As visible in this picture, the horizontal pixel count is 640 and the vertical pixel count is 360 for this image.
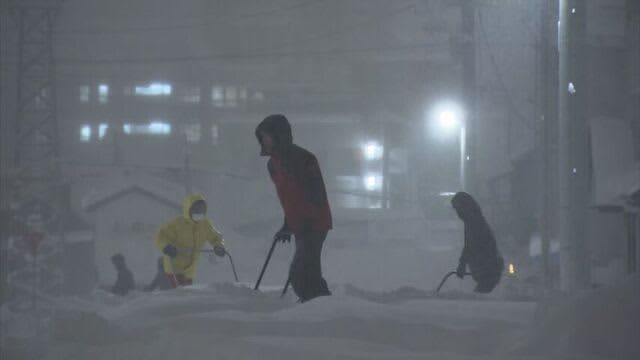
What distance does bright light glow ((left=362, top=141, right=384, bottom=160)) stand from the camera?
51.8 metres

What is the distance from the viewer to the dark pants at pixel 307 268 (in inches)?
325

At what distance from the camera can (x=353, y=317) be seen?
6.01 meters

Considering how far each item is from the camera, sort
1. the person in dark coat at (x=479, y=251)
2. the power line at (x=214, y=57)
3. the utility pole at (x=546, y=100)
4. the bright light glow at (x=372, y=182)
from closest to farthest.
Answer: the person in dark coat at (x=479, y=251) < the utility pole at (x=546, y=100) < the bright light glow at (x=372, y=182) < the power line at (x=214, y=57)

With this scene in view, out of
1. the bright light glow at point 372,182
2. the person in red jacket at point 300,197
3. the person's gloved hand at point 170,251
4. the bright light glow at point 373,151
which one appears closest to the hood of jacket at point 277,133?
the person in red jacket at point 300,197

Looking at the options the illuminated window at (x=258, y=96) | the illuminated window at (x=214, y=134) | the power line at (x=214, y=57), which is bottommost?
the illuminated window at (x=214, y=134)

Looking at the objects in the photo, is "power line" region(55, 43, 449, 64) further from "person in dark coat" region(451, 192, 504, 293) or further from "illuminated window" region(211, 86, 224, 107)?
"person in dark coat" region(451, 192, 504, 293)

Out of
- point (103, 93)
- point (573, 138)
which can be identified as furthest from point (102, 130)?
point (573, 138)

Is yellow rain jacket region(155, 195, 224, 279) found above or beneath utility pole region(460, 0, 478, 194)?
beneath

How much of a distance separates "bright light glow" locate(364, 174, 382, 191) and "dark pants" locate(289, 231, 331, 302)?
44.3 m

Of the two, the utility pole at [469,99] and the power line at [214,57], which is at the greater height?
the power line at [214,57]

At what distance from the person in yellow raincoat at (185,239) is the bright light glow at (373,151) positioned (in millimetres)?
40217

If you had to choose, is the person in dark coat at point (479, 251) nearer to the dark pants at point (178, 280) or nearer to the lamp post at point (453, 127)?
the dark pants at point (178, 280)

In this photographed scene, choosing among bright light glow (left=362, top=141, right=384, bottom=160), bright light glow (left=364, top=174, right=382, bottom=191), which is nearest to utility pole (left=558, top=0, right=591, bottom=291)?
bright light glow (left=362, top=141, right=384, bottom=160)

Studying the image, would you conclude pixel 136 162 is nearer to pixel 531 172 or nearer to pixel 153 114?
pixel 153 114
